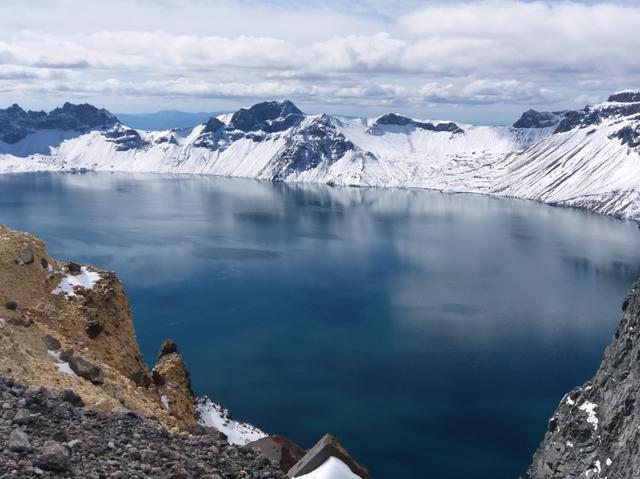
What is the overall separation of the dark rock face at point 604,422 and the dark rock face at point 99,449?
2613cm

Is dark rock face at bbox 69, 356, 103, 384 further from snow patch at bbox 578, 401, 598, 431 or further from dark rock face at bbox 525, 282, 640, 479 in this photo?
snow patch at bbox 578, 401, 598, 431

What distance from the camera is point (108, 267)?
139 meters

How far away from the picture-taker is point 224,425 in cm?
5262

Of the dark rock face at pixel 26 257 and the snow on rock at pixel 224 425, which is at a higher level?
the dark rock face at pixel 26 257

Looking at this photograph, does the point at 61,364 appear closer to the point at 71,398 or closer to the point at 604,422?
the point at 71,398

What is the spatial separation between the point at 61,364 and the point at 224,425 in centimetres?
2532

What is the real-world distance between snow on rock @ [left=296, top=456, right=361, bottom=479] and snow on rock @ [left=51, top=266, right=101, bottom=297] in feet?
66.3

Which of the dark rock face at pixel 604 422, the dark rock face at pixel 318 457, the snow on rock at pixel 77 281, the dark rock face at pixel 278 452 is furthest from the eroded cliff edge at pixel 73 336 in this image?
the dark rock face at pixel 604 422

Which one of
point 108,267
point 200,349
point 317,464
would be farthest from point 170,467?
point 108,267

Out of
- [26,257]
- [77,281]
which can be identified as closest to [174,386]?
[77,281]

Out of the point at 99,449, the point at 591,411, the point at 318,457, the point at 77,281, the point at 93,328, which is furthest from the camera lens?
the point at 591,411

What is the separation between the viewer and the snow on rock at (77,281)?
37.2 meters

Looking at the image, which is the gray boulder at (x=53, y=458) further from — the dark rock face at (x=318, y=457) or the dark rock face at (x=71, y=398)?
the dark rock face at (x=318, y=457)

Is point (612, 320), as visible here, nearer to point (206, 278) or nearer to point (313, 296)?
point (313, 296)
